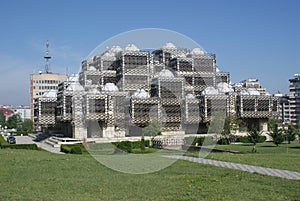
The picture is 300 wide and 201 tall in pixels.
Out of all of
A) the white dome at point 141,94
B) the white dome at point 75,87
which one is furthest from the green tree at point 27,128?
the white dome at point 141,94

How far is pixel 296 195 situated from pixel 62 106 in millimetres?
46204

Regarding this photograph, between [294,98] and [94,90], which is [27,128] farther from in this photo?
[294,98]

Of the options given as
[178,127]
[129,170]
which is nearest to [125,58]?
[178,127]

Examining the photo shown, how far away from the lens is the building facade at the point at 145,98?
173 ft

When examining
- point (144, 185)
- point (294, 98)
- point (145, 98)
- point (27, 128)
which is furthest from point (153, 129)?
point (294, 98)

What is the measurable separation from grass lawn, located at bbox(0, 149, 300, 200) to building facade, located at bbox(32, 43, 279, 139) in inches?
1257

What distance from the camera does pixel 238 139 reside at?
160 feet

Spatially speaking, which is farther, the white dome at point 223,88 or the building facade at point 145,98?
the white dome at point 223,88

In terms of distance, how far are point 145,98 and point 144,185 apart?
134 feet

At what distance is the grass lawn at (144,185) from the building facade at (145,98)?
31.9m

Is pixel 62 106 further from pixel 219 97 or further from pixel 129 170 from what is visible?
Result: pixel 129 170

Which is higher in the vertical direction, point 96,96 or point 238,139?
point 96,96

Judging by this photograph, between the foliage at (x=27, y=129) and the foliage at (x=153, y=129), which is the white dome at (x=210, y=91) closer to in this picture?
the foliage at (x=153, y=129)

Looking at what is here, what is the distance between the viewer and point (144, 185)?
532 inches
